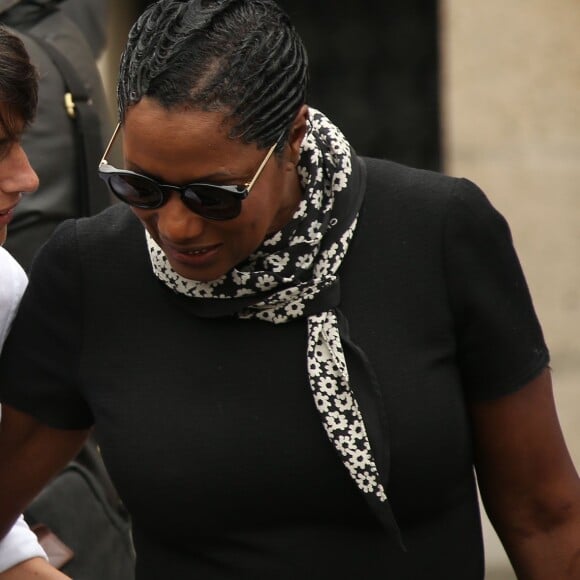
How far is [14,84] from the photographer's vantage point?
2537 millimetres

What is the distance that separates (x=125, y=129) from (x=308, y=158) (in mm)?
356

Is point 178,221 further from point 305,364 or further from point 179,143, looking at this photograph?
point 305,364

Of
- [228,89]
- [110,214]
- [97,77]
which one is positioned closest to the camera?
[228,89]

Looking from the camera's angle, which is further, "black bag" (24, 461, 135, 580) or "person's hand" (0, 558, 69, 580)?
"black bag" (24, 461, 135, 580)

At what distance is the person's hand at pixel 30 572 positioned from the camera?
9.15 ft

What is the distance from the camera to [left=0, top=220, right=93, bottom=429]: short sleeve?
8.62 feet

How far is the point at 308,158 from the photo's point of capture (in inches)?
102

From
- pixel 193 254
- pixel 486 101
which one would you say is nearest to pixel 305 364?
pixel 193 254

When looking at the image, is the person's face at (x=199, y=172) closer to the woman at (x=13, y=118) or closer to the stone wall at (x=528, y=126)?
the woman at (x=13, y=118)

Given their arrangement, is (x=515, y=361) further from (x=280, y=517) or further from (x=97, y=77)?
(x=97, y=77)

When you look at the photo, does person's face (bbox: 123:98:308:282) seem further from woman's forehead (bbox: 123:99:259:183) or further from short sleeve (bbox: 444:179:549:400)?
short sleeve (bbox: 444:179:549:400)

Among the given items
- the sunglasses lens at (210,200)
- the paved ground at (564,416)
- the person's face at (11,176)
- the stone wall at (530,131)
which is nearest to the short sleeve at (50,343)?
the person's face at (11,176)

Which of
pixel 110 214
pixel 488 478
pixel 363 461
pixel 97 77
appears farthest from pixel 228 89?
pixel 97 77

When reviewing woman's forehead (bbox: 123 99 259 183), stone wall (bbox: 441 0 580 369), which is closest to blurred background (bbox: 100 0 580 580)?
stone wall (bbox: 441 0 580 369)
